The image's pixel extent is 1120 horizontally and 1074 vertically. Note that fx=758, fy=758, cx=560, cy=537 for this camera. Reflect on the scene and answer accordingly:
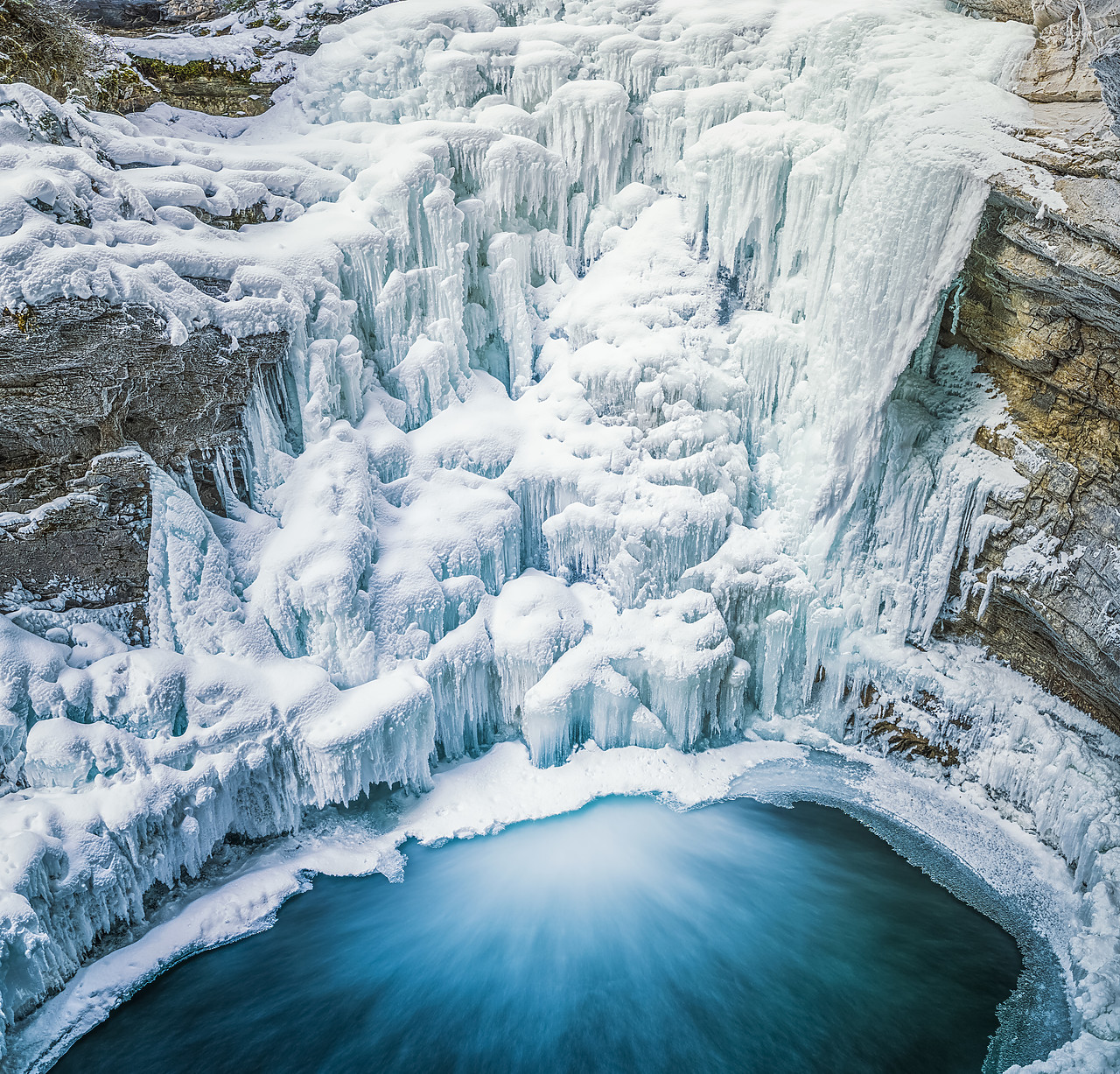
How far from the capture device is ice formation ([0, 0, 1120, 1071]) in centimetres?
705

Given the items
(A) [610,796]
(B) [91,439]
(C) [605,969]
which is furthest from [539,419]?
(C) [605,969]

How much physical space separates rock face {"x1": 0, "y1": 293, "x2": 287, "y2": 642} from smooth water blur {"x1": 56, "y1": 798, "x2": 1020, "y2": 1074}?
3.55 meters

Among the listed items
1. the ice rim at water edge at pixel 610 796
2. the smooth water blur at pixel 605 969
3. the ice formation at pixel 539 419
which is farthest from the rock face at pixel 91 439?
the smooth water blur at pixel 605 969

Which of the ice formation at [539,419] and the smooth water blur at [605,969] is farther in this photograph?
the ice formation at [539,419]

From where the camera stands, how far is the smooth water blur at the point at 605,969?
611 cm

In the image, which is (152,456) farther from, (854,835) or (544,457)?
(854,835)

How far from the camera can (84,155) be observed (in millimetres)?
7227

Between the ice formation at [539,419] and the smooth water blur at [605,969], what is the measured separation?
0.96 metres

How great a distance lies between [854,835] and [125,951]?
7.19 metres

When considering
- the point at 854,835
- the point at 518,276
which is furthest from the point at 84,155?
the point at 854,835

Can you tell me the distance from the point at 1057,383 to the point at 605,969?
270 inches

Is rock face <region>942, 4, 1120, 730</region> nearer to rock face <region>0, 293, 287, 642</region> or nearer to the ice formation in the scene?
the ice formation

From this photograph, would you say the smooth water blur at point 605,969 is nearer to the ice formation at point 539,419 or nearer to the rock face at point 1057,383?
the ice formation at point 539,419

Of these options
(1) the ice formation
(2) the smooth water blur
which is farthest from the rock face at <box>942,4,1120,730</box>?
(2) the smooth water blur
